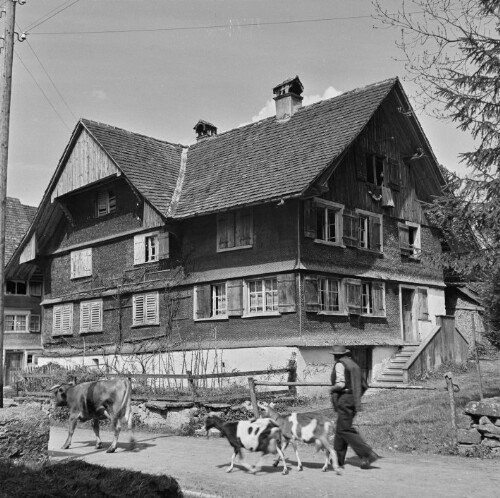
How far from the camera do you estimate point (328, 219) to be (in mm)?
24578

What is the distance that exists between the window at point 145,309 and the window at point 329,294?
23.9ft

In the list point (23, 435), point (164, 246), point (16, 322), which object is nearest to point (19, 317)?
point (16, 322)

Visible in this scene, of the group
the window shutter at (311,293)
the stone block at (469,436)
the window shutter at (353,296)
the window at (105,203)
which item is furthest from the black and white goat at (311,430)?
the window at (105,203)

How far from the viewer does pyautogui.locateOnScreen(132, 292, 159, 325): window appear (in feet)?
89.8

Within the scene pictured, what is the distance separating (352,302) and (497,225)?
9.93m

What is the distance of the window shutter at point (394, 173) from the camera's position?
1089 inches

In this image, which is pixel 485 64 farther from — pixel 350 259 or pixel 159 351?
pixel 159 351

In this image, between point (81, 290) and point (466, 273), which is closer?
point (466, 273)

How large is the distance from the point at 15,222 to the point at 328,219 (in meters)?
23.4

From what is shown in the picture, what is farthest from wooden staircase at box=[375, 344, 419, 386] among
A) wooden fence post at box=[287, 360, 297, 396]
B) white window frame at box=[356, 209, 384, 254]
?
wooden fence post at box=[287, 360, 297, 396]

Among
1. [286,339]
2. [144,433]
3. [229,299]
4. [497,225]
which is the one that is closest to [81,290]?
[229,299]

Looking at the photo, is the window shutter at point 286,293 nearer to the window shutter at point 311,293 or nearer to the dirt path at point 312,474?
the window shutter at point 311,293

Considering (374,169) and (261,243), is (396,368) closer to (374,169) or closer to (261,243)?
(261,243)

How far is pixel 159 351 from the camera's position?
26094 millimetres
